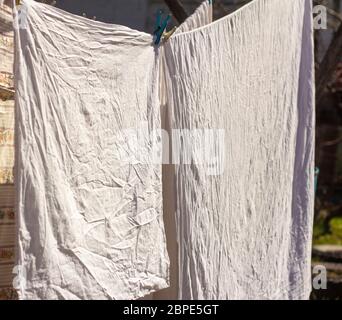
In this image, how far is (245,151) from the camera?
4.39 metres

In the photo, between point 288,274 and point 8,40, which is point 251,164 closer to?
point 288,274

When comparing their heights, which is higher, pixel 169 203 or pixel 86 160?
pixel 86 160

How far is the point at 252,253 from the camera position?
14.7 feet

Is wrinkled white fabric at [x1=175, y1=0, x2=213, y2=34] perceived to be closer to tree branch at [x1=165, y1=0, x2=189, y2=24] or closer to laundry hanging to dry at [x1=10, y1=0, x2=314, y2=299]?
laundry hanging to dry at [x1=10, y1=0, x2=314, y2=299]

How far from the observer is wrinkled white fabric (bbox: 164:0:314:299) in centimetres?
395

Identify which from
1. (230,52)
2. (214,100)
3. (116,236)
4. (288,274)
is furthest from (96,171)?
(288,274)

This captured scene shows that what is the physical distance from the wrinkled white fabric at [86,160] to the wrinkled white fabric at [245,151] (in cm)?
18

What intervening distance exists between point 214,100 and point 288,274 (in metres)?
1.42

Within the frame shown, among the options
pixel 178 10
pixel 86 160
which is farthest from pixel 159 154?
pixel 178 10

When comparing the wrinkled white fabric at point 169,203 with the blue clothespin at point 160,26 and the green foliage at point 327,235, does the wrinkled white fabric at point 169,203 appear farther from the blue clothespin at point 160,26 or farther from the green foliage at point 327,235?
the green foliage at point 327,235

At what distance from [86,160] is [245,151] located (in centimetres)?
125

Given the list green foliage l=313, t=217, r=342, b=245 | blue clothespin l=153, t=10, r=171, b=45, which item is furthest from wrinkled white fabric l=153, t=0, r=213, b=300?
green foliage l=313, t=217, r=342, b=245

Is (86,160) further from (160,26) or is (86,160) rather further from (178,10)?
(178,10)
